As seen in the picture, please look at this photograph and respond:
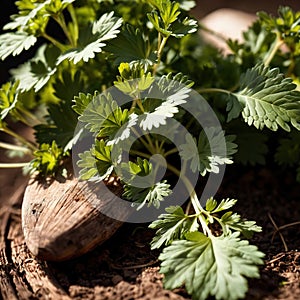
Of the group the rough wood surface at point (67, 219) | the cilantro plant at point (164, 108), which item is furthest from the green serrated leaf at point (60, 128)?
the rough wood surface at point (67, 219)

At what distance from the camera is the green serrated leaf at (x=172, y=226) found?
122cm

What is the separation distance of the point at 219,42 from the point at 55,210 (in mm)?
1195

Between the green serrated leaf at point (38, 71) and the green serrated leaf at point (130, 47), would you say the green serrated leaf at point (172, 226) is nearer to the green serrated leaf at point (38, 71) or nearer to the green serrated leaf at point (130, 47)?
the green serrated leaf at point (130, 47)

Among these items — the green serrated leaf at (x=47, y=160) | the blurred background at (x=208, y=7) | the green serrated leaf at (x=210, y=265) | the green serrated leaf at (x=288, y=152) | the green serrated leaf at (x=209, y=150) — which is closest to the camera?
the green serrated leaf at (x=210, y=265)

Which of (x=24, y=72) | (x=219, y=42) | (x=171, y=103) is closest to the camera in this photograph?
(x=171, y=103)

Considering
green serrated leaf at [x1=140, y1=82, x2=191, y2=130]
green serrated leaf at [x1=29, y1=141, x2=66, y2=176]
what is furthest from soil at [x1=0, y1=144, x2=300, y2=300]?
green serrated leaf at [x1=140, y1=82, x2=191, y2=130]

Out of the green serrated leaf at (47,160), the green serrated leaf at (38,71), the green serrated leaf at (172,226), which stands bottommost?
the green serrated leaf at (172,226)

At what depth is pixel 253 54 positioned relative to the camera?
1683mm

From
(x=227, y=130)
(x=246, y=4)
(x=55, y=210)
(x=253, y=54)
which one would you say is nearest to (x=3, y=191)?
(x=55, y=210)

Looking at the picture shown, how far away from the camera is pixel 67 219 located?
128cm

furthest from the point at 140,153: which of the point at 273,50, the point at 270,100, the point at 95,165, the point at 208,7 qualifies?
the point at 208,7

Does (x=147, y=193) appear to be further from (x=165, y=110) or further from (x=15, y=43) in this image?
(x=15, y=43)

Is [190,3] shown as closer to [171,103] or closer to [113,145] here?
[171,103]

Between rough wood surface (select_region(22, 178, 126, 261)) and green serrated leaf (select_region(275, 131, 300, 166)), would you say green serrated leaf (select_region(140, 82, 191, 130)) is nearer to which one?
rough wood surface (select_region(22, 178, 126, 261))
